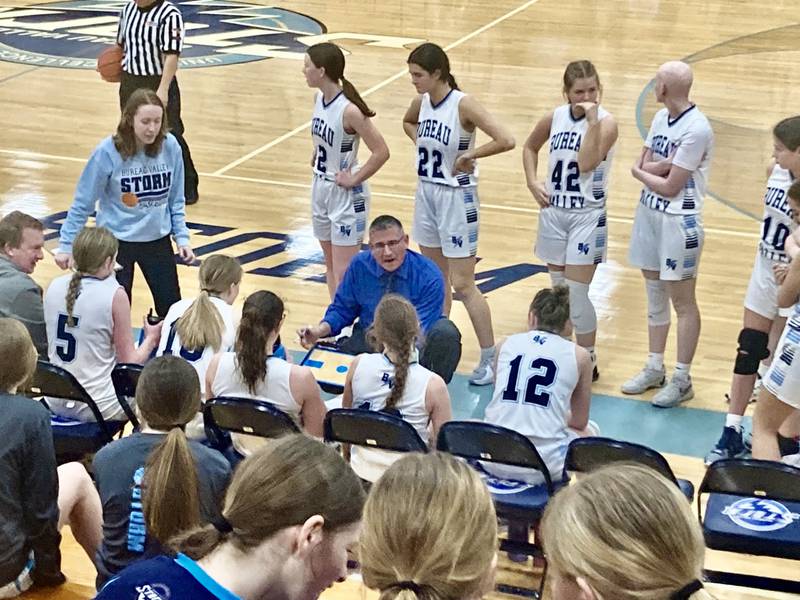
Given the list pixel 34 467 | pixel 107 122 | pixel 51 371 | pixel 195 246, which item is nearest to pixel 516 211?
pixel 195 246

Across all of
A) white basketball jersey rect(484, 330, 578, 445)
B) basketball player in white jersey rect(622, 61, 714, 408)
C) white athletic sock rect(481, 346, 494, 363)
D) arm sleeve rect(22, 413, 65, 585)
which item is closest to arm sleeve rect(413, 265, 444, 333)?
white athletic sock rect(481, 346, 494, 363)

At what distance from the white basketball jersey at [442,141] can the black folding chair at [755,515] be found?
10.2ft

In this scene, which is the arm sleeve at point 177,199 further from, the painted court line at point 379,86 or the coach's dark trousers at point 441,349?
the painted court line at point 379,86

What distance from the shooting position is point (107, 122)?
39.6 ft

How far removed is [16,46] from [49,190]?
6104 millimetres

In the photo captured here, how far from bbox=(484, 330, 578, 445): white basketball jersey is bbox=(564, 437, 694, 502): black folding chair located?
16.6 inches

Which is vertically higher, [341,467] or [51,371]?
[341,467]

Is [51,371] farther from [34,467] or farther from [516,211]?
[516,211]

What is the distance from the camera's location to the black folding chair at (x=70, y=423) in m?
5.07

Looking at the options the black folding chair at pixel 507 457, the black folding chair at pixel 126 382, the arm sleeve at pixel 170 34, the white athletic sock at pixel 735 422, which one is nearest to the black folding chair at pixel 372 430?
the black folding chair at pixel 507 457

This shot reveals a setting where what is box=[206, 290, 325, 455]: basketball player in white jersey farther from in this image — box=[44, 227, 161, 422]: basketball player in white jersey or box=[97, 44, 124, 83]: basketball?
box=[97, 44, 124, 83]: basketball

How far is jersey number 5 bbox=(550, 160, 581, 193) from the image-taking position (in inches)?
263

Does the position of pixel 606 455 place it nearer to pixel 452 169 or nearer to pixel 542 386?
pixel 542 386

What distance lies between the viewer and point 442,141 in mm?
7008
